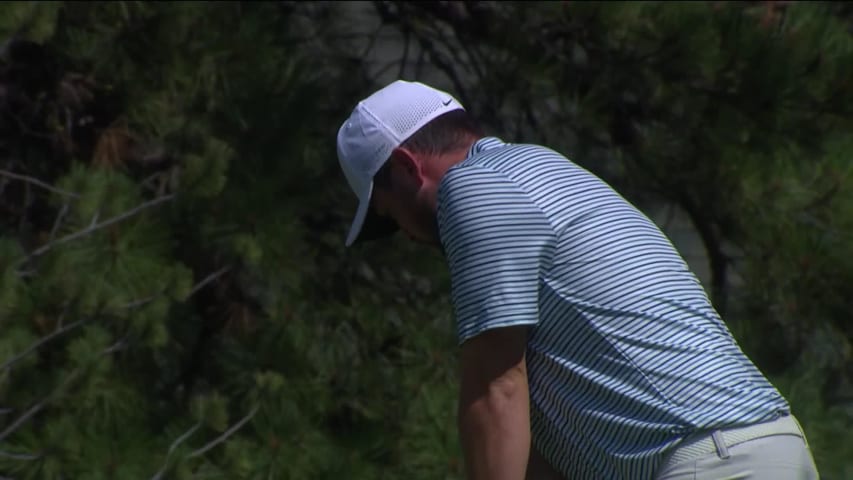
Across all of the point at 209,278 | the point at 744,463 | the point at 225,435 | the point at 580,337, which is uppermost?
the point at 580,337

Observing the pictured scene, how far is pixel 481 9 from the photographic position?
435 centimetres

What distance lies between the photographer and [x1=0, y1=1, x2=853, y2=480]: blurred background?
11.7 feet

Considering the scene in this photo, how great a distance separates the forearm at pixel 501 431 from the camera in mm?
1960

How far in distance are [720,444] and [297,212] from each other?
2154 millimetres

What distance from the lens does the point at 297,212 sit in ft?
13.0

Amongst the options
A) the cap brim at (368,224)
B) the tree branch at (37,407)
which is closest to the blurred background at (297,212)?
the tree branch at (37,407)

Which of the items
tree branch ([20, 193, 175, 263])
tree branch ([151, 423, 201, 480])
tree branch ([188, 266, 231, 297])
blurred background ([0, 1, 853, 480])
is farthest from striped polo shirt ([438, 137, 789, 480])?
tree branch ([188, 266, 231, 297])

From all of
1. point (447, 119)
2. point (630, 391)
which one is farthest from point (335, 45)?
point (630, 391)

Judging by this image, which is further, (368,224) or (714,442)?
(368,224)

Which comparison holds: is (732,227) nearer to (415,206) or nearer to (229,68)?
(229,68)

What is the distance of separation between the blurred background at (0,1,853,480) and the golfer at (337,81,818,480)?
146cm

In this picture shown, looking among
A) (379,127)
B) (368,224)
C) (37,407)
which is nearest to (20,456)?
(37,407)

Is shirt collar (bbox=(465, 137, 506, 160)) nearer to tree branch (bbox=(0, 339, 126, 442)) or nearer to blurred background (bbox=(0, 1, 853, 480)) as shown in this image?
blurred background (bbox=(0, 1, 853, 480))

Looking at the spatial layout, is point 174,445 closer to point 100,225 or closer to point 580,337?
point 100,225
